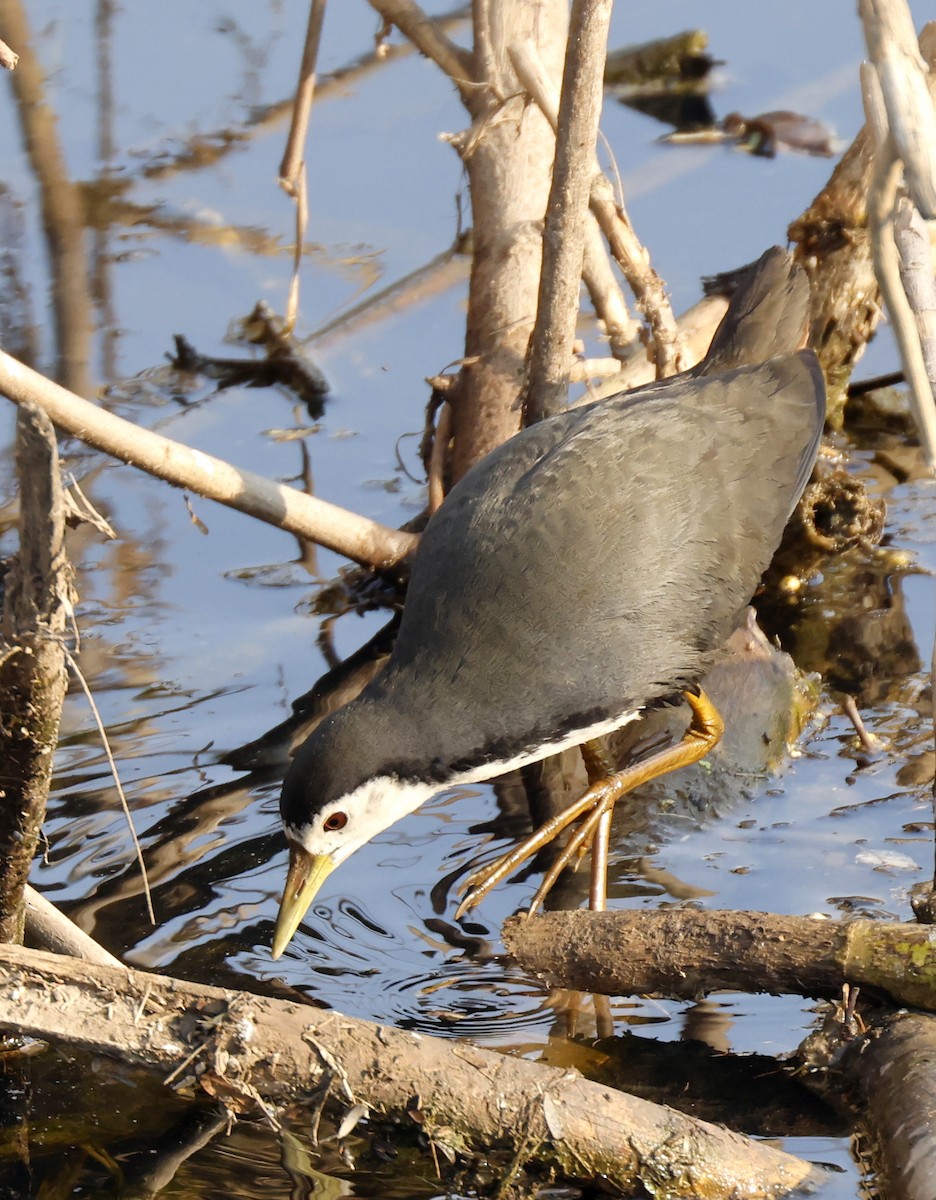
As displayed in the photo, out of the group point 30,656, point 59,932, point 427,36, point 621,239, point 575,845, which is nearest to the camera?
point 30,656

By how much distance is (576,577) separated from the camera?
417 centimetres

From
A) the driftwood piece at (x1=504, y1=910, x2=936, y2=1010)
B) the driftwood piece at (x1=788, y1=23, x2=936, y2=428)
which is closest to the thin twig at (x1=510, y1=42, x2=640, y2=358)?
the driftwood piece at (x1=788, y1=23, x2=936, y2=428)

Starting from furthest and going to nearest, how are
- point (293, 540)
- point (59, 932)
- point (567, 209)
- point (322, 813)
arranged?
point (293, 540) → point (567, 209) → point (322, 813) → point (59, 932)

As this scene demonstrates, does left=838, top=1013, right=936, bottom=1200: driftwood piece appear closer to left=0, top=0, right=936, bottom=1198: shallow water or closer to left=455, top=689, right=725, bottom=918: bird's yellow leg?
left=0, top=0, right=936, bottom=1198: shallow water

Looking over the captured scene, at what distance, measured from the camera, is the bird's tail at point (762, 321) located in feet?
16.2

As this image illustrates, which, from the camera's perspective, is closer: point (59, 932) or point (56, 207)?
point (59, 932)

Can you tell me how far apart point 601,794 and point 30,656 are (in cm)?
193

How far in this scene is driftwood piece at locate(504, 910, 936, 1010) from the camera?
356cm

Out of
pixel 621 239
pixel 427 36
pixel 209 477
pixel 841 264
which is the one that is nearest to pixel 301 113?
pixel 427 36

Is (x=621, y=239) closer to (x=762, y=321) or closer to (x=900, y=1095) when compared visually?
(x=762, y=321)

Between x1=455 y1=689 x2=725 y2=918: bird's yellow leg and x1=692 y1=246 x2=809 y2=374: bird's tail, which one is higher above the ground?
x1=692 y1=246 x2=809 y2=374: bird's tail

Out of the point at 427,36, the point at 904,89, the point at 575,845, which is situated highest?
the point at 427,36

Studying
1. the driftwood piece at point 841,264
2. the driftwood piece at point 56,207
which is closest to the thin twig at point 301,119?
the driftwood piece at point 56,207

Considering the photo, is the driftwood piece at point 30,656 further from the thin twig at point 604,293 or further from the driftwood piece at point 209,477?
the thin twig at point 604,293
